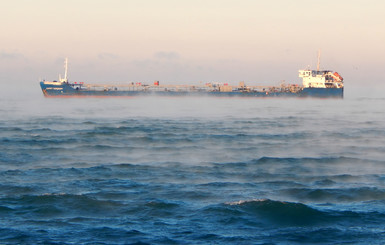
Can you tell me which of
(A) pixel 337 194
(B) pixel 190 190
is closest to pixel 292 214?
(A) pixel 337 194

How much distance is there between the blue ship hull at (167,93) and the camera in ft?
517

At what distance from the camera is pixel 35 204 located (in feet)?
84.7

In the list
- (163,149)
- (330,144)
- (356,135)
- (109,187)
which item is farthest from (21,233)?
(356,135)

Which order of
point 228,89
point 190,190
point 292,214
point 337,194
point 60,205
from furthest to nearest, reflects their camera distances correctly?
point 228,89 < point 190,190 < point 337,194 < point 60,205 < point 292,214

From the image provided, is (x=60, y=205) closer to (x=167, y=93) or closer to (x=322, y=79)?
(x=167, y=93)

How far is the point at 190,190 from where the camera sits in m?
29.3

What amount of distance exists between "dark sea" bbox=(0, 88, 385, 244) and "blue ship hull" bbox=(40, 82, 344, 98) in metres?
102

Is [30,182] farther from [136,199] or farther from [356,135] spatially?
[356,135]

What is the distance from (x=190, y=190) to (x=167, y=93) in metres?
139

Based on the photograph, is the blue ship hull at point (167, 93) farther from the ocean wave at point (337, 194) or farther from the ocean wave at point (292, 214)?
the ocean wave at point (292, 214)

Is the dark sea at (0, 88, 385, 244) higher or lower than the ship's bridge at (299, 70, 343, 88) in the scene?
lower

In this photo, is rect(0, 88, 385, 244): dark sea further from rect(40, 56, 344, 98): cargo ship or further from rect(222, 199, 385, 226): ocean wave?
rect(40, 56, 344, 98): cargo ship

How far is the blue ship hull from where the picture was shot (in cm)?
15762

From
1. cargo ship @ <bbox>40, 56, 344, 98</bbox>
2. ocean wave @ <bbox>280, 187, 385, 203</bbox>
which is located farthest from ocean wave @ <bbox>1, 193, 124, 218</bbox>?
cargo ship @ <bbox>40, 56, 344, 98</bbox>
